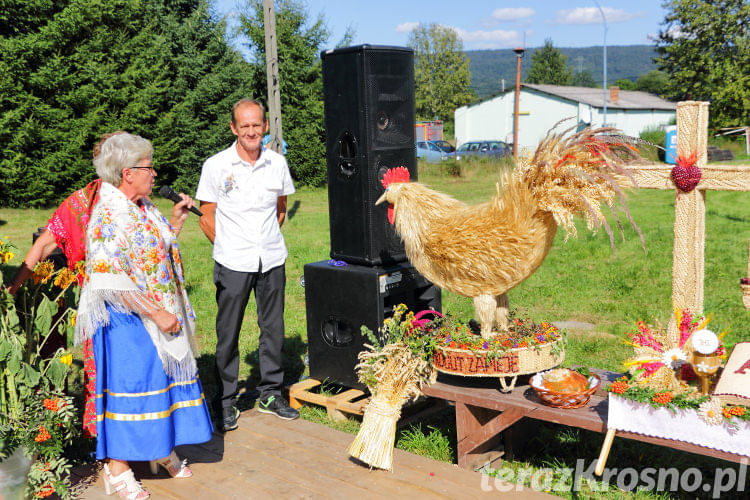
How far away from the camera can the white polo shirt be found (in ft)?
12.2

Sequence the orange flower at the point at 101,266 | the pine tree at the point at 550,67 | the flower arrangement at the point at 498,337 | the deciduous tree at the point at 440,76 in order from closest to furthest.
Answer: the orange flower at the point at 101,266 < the flower arrangement at the point at 498,337 < the deciduous tree at the point at 440,76 < the pine tree at the point at 550,67

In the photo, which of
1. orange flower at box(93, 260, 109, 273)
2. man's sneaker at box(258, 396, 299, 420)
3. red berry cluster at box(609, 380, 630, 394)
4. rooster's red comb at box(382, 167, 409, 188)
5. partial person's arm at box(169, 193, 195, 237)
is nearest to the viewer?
red berry cluster at box(609, 380, 630, 394)

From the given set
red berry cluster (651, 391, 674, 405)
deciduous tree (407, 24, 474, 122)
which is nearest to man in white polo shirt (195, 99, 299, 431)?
red berry cluster (651, 391, 674, 405)

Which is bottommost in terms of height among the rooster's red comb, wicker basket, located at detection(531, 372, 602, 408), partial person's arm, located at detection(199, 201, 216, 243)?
wicker basket, located at detection(531, 372, 602, 408)

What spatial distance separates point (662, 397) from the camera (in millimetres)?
2574

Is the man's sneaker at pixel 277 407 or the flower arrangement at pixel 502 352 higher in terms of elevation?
the flower arrangement at pixel 502 352

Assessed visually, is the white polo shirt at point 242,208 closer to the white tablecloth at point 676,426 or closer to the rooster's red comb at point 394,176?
the rooster's red comb at point 394,176

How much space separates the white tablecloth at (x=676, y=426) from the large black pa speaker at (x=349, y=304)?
153cm

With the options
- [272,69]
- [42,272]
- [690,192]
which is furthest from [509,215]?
[272,69]

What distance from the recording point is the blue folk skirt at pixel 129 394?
2906mm

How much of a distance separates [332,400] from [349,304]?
1.98ft

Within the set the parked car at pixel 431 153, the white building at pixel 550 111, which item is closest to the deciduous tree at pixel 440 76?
the white building at pixel 550 111

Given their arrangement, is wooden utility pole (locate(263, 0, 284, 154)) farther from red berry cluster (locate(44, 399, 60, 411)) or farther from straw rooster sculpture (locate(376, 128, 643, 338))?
red berry cluster (locate(44, 399, 60, 411))

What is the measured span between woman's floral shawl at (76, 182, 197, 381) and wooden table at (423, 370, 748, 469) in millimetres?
1346
